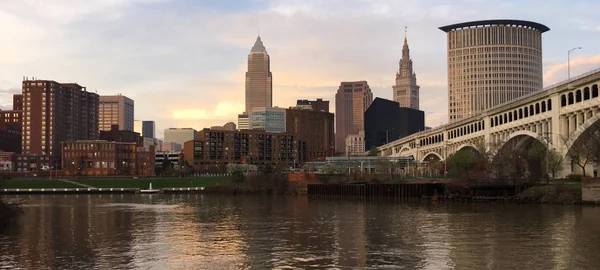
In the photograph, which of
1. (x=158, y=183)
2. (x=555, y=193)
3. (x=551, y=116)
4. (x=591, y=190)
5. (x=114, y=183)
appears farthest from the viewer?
(x=158, y=183)

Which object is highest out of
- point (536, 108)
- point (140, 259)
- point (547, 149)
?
point (536, 108)

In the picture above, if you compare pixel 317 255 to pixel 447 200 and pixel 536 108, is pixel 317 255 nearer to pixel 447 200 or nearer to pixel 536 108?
pixel 447 200

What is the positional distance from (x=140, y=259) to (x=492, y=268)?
2156cm

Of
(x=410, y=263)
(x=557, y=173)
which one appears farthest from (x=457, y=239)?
(x=557, y=173)

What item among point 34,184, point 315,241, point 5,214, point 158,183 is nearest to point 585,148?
point 315,241

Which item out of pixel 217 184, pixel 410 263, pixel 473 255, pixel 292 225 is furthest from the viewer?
pixel 217 184

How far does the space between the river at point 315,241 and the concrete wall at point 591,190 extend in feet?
14.8

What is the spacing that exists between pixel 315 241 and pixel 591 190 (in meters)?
47.6

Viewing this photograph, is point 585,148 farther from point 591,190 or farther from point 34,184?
point 34,184

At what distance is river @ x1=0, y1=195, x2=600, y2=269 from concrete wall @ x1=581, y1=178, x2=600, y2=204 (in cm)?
450

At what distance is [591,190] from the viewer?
81.5 m

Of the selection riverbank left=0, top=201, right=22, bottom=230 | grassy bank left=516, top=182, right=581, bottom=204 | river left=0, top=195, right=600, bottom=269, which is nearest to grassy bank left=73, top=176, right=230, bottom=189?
grassy bank left=516, top=182, right=581, bottom=204

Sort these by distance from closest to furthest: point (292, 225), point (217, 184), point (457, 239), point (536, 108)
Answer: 1. point (457, 239)
2. point (292, 225)
3. point (536, 108)
4. point (217, 184)

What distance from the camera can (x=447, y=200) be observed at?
353 ft
